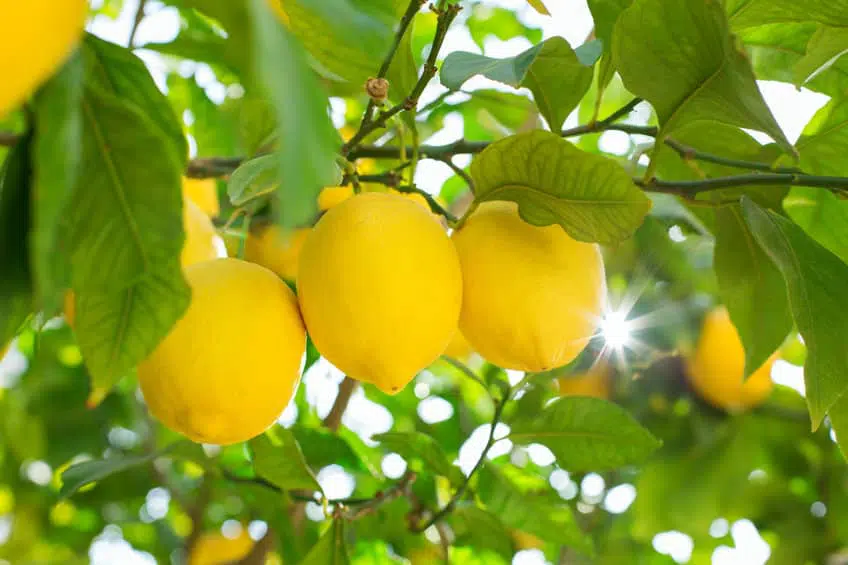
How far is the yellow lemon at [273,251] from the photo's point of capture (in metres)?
1.09

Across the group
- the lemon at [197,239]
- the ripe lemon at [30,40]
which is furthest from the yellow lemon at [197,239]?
the ripe lemon at [30,40]

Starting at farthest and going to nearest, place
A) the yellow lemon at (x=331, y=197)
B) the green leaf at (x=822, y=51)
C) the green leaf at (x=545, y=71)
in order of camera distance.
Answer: the yellow lemon at (x=331, y=197)
the green leaf at (x=822, y=51)
the green leaf at (x=545, y=71)

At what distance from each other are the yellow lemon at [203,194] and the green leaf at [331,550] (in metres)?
0.48

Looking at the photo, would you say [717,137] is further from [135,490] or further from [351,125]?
[135,490]

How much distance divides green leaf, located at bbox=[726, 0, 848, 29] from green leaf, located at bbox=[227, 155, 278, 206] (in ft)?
1.52

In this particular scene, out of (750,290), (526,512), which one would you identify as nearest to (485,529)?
(526,512)

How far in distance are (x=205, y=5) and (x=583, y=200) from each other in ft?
1.30

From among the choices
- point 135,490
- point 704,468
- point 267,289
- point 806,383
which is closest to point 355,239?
point 267,289

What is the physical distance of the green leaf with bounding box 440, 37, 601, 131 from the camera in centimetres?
76

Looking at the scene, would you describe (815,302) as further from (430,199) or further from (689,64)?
(430,199)

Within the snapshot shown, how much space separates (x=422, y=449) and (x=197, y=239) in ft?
1.23

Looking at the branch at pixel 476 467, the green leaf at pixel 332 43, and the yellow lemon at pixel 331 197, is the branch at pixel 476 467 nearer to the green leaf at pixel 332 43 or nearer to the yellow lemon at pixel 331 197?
the yellow lemon at pixel 331 197

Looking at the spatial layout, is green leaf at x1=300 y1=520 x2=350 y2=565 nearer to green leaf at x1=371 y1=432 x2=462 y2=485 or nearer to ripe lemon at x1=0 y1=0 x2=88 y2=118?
green leaf at x1=371 y1=432 x2=462 y2=485

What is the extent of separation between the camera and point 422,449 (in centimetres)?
117
